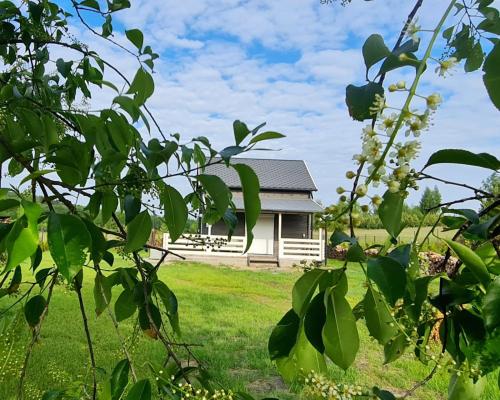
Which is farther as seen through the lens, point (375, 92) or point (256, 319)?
point (256, 319)

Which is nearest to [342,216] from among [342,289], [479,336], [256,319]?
[342,289]

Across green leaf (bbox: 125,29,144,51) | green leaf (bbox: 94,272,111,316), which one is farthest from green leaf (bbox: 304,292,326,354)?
green leaf (bbox: 125,29,144,51)

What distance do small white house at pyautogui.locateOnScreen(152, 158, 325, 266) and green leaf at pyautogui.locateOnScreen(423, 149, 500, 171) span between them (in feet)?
33.5

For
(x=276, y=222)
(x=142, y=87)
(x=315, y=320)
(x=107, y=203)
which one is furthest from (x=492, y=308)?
(x=276, y=222)

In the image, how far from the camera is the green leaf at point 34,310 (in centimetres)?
93

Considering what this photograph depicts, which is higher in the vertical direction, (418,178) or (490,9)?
(490,9)

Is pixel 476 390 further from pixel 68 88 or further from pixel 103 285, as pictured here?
pixel 68 88

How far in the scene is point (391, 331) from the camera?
0.54 meters

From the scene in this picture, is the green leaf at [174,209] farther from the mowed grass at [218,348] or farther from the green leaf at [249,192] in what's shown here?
the mowed grass at [218,348]

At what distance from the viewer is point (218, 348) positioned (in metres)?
3.85

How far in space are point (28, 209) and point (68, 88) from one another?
1.16 metres

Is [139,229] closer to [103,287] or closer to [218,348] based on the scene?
[103,287]

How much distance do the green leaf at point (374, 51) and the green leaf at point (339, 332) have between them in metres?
0.23

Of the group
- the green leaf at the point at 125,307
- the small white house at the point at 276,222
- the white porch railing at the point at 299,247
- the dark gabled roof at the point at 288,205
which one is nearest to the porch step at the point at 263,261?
the small white house at the point at 276,222
